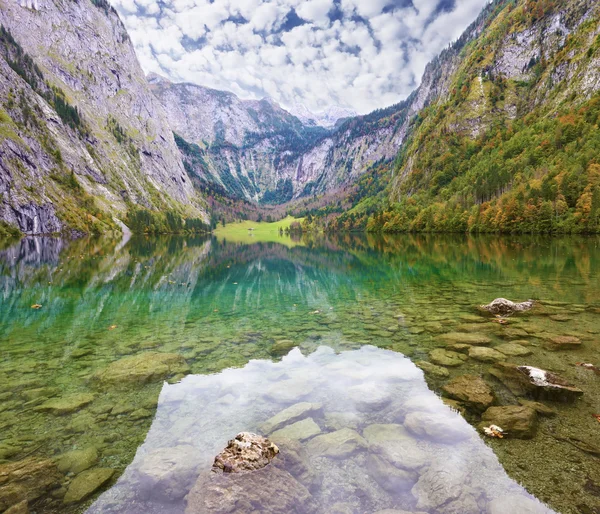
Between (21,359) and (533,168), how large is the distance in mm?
155399

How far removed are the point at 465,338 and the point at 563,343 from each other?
3.32m

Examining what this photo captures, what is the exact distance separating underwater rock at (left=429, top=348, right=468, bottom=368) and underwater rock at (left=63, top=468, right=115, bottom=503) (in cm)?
1014

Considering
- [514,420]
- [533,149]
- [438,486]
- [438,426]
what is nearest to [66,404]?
[438,486]

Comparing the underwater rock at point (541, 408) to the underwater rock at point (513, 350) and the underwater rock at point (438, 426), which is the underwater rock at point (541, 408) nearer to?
the underwater rock at point (438, 426)

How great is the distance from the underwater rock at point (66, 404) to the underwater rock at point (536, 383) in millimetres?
12360

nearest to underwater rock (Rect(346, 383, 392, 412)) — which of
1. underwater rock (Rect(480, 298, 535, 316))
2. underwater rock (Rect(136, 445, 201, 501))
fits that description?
underwater rock (Rect(136, 445, 201, 501))

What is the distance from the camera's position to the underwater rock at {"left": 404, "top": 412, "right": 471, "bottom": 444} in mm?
7238

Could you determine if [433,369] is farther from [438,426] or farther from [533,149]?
[533,149]

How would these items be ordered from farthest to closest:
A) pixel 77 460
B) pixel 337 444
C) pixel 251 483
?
pixel 337 444, pixel 77 460, pixel 251 483

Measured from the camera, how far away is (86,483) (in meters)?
6.25

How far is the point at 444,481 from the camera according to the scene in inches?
235

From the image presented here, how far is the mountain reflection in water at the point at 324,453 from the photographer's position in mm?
5676

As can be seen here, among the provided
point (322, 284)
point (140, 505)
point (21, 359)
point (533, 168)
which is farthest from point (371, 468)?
point (533, 168)

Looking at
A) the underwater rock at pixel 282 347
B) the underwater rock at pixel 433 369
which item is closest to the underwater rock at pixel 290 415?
the underwater rock at pixel 433 369
